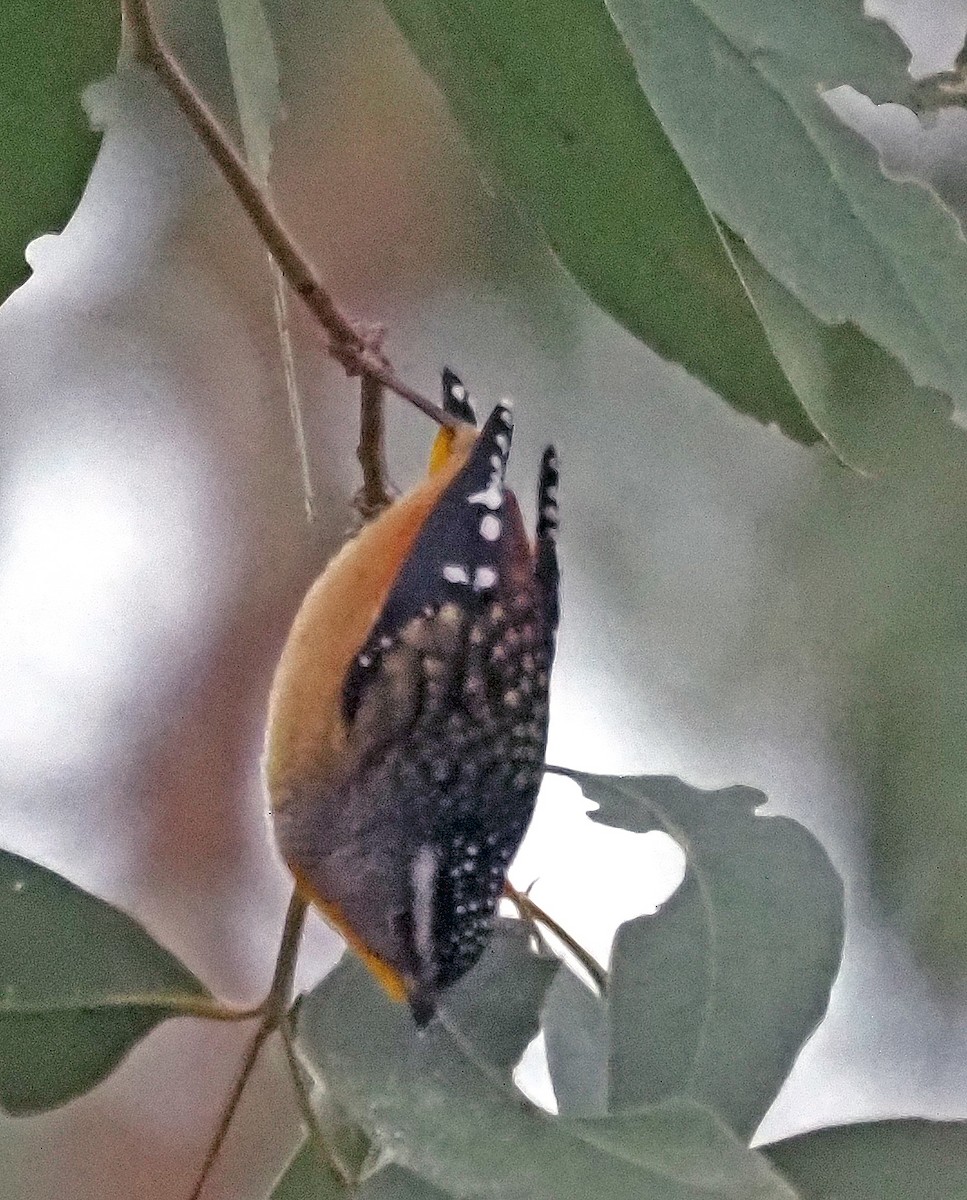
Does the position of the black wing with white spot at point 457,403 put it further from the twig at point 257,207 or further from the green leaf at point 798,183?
the green leaf at point 798,183

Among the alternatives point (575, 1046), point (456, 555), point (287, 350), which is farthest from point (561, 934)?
point (287, 350)

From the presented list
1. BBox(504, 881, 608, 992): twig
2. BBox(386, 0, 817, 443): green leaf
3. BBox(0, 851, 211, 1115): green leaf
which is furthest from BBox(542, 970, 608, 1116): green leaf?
BBox(386, 0, 817, 443): green leaf

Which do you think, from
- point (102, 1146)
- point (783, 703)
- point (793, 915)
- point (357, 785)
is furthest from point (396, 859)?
point (102, 1146)

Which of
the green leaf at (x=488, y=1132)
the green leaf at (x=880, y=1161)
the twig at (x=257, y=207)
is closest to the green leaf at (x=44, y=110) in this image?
the twig at (x=257, y=207)

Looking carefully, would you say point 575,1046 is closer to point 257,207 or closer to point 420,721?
point 420,721

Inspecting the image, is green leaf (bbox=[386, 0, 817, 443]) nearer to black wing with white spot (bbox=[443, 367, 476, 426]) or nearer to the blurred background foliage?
black wing with white spot (bbox=[443, 367, 476, 426])

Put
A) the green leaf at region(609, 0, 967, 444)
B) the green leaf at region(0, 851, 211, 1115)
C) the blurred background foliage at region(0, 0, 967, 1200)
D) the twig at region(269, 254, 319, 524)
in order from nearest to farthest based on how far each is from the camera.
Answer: the green leaf at region(609, 0, 967, 444), the green leaf at region(0, 851, 211, 1115), the twig at region(269, 254, 319, 524), the blurred background foliage at region(0, 0, 967, 1200)
